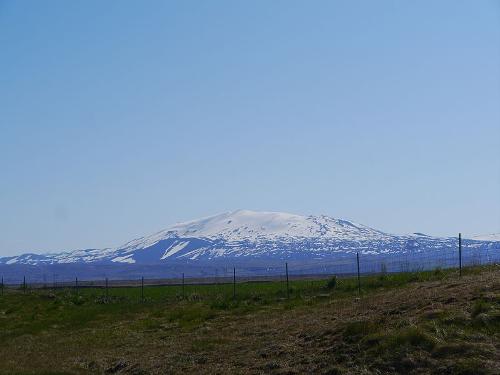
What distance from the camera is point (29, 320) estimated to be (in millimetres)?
38625

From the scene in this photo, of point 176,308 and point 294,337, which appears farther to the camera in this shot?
point 176,308

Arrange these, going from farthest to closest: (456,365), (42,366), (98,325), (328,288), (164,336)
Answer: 1. (328,288)
2. (98,325)
3. (164,336)
4. (42,366)
5. (456,365)

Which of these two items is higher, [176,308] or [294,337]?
[294,337]

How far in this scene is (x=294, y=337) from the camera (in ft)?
66.0

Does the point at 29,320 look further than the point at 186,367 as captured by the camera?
Yes

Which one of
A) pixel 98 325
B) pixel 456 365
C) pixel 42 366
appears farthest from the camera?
pixel 98 325

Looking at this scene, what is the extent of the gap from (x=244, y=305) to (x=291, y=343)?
15522 millimetres

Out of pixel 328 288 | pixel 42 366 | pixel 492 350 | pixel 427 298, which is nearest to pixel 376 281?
pixel 328 288

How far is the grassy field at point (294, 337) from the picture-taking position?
15.7m

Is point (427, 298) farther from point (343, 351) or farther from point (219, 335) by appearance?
point (219, 335)

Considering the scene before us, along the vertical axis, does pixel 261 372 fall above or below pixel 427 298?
below

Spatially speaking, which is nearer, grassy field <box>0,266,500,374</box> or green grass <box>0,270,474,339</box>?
grassy field <box>0,266,500,374</box>

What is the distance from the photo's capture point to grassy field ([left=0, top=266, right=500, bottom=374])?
15664 mm

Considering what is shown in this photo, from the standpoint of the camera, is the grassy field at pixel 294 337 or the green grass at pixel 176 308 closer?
the grassy field at pixel 294 337
